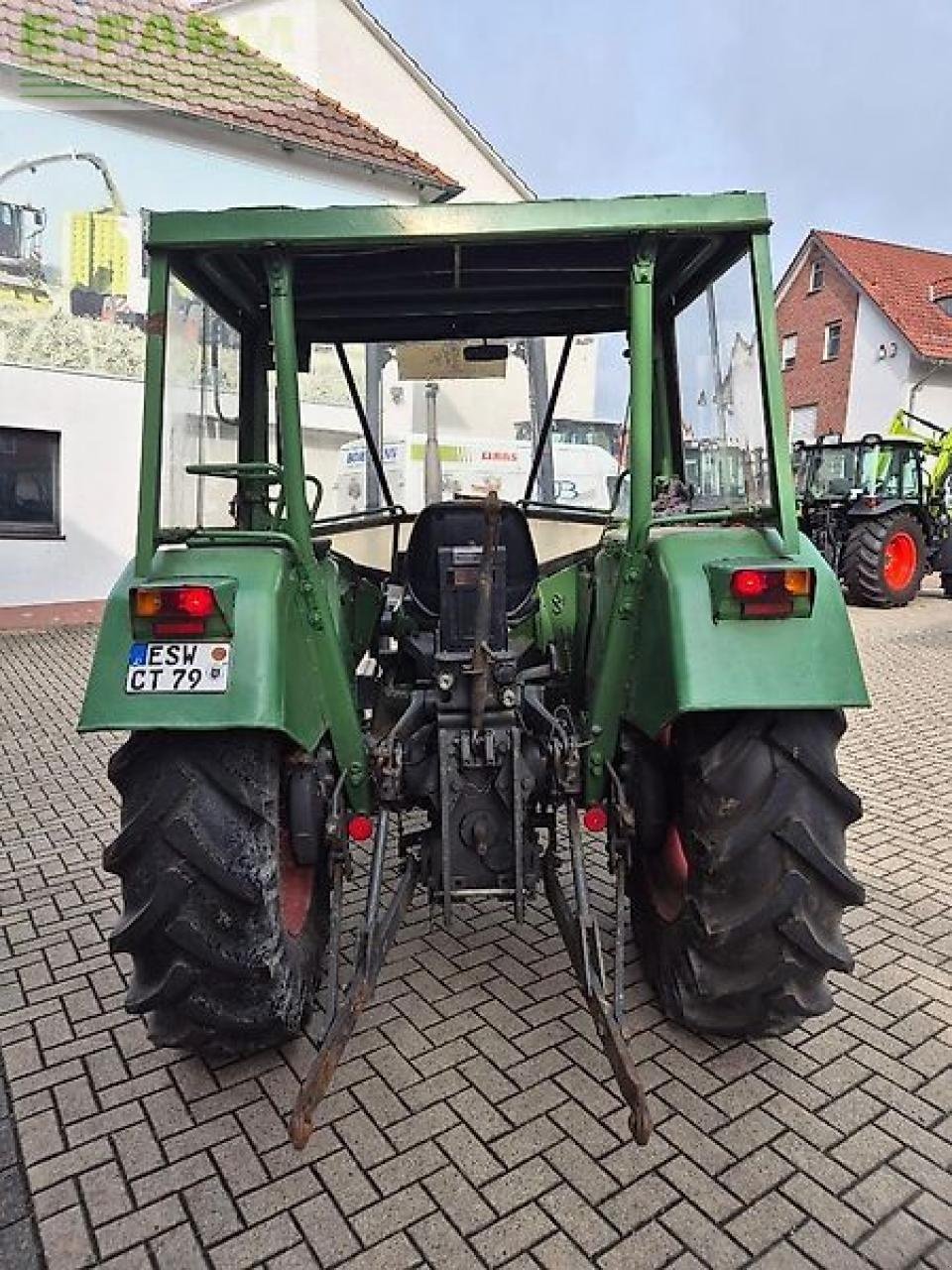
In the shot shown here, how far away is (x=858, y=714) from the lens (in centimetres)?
693

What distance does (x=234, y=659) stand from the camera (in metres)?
2.26

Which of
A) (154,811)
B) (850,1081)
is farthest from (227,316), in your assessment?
(850,1081)

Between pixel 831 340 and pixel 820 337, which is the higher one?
pixel 820 337

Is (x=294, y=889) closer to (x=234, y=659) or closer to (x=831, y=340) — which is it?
(x=234, y=659)

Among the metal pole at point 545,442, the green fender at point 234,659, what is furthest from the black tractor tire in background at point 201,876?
the metal pole at point 545,442

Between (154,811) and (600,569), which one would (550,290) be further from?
(154,811)

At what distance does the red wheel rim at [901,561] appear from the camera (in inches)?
505

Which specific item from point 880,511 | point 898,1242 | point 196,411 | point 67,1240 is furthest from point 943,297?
point 67,1240

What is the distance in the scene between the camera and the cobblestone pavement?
2.05 metres

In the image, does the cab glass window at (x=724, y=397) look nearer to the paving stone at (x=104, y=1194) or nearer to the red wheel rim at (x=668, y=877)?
the red wheel rim at (x=668, y=877)

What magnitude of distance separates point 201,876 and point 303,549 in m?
0.84

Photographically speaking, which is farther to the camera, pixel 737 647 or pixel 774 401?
pixel 774 401

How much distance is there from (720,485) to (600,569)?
484mm

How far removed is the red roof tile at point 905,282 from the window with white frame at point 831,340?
129cm
